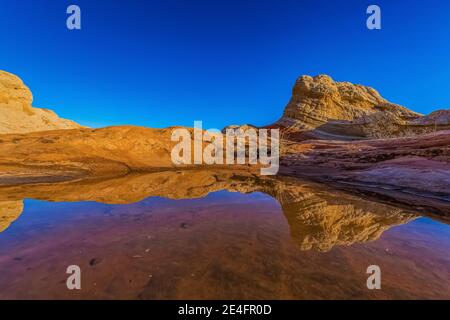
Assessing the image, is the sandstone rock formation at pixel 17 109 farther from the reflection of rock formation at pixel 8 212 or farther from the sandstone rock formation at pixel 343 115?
the sandstone rock formation at pixel 343 115

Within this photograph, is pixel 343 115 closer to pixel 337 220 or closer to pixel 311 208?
pixel 311 208

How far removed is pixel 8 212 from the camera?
580 centimetres

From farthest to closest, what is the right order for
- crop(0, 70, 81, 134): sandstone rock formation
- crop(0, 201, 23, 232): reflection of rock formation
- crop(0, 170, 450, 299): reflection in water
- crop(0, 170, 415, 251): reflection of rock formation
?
crop(0, 70, 81, 134): sandstone rock formation
crop(0, 201, 23, 232): reflection of rock formation
crop(0, 170, 415, 251): reflection of rock formation
crop(0, 170, 450, 299): reflection in water

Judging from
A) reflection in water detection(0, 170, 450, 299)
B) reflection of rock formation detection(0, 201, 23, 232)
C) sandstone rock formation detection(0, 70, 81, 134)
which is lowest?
reflection in water detection(0, 170, 450, 299)

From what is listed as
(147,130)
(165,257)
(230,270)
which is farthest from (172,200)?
(147,130)

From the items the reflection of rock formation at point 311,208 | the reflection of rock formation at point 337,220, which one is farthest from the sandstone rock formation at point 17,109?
the reflection of rock formation at point 337,220

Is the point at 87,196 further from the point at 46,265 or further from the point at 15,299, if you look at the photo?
the point at 15,299

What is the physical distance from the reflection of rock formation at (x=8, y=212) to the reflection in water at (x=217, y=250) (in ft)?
0.07

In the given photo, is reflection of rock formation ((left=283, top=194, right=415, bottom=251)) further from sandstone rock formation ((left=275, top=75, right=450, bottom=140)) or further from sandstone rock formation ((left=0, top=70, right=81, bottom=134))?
sandstone rock formation ((left=275, top=75, right=450, bottom=140))

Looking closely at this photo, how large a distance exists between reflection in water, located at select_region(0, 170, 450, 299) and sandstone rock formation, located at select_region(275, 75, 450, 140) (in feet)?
162

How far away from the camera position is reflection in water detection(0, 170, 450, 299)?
9.14 feet

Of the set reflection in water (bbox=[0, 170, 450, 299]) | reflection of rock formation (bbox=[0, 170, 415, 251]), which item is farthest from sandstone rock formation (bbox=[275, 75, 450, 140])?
reflection in water (bbox=[0, 170, 450, 299])

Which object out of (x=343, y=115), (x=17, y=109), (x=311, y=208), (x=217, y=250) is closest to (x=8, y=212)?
(x=217, y=250)

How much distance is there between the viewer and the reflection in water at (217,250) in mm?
2787
